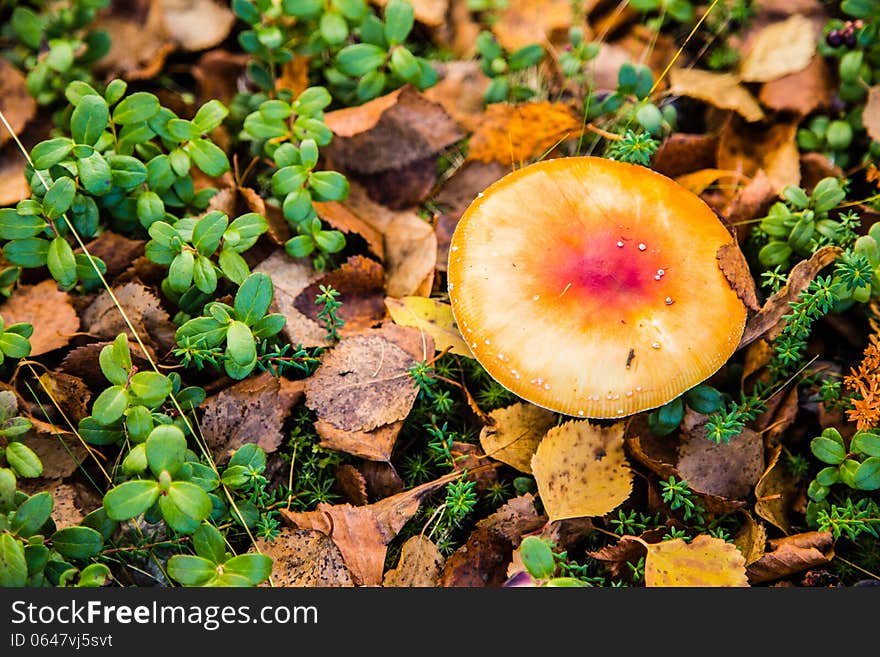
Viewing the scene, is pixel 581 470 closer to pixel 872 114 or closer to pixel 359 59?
pixel 359 59

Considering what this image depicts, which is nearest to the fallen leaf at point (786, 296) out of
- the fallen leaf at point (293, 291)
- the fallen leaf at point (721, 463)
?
the fallen leaf at point (721, 463)

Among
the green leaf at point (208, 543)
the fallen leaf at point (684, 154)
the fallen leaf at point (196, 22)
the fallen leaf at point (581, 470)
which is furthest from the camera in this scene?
the fallen leaf at point (196, 22)

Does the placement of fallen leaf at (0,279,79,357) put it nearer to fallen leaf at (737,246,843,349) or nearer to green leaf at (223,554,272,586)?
green leaf at (223,554,272,586)

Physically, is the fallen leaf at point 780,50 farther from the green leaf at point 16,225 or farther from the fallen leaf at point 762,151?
the green leaf at point 16,225

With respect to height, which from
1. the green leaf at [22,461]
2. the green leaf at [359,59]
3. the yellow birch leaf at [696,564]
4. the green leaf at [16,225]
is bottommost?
the yellow birch leaf at [696,564]

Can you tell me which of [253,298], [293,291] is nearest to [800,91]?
[293,291]

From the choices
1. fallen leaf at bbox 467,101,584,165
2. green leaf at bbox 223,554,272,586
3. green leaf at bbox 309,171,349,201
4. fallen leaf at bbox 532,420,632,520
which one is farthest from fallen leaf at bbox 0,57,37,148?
fallen leaf at bbox 532,420,632,520

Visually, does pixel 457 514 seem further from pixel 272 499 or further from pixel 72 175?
pixel 72 175

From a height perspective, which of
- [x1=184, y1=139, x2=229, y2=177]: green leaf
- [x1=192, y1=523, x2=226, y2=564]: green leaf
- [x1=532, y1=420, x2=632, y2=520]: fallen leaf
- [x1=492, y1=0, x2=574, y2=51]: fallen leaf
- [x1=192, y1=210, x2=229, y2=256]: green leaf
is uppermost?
[x1=492, y1=0, x2=574, y2=51]: fallen leaf
